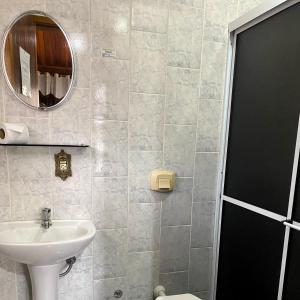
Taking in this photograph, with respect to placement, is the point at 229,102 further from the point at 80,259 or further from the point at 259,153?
the point at 80,259

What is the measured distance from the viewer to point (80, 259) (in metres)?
1.35

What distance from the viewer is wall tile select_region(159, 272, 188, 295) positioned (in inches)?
58.7

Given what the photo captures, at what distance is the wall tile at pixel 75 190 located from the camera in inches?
50.6

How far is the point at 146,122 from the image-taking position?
4.45 feet

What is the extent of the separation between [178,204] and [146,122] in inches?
21.6

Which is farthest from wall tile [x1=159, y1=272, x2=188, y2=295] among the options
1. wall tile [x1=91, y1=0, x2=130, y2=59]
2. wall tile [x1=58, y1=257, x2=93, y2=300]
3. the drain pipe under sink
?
wall tile [x1=91, y1=0, x2=130, y2=59]

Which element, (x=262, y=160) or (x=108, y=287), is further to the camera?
(x=108, y=287)

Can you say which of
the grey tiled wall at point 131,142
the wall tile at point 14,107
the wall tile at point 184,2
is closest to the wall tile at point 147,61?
the grey tiled wall at point 131,142

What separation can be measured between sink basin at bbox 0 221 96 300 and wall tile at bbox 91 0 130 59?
94 centimetres

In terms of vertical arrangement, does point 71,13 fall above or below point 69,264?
above

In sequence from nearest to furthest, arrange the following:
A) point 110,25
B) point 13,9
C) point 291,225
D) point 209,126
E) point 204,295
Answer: point 291,225 → point 13,9 → point 110,25 → point 209,126 → point 204,295

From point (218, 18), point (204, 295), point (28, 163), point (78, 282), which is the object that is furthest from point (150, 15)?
point (204, 295)

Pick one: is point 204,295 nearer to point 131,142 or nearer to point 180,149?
point 180,149

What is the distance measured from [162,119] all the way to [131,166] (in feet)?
1.09
